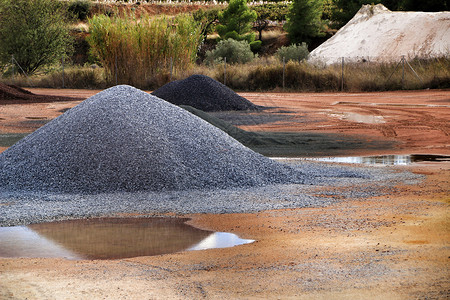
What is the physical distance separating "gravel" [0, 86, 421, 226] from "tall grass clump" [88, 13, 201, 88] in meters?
19.0

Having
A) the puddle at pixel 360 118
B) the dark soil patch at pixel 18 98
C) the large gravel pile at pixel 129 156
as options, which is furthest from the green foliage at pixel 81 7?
the large gravel pile at pixel 129 156

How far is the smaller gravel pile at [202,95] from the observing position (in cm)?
1764

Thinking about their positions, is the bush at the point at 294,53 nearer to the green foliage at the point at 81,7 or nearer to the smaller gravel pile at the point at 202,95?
the smaller gravel pile at the point at 202,95

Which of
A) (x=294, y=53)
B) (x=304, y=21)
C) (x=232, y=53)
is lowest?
(x=294, y=53)

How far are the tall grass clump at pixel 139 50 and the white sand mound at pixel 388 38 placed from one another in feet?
27.7

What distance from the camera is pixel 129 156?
795cm

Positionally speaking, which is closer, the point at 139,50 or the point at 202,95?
the point at 202,95

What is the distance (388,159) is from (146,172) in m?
4.41

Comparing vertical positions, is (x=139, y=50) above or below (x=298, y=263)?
above

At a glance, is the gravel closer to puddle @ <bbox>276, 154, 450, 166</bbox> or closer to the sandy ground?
the sandy ground

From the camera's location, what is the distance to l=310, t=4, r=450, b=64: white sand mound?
3222cm

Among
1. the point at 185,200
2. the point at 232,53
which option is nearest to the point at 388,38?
the point at 232,53

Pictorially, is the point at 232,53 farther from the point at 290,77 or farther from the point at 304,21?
the point at 304,21

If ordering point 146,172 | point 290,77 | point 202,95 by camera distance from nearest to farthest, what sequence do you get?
point 146,172, point 202,95, point 290,77
